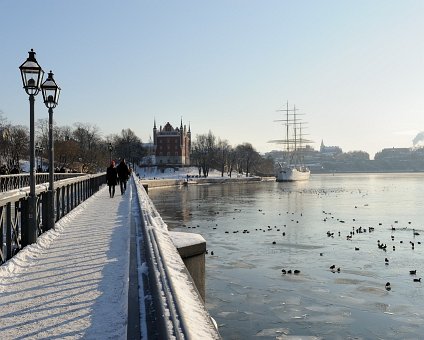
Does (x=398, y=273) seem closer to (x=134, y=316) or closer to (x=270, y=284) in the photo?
(x=270, y=284)

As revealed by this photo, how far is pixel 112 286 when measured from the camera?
6.12 metres

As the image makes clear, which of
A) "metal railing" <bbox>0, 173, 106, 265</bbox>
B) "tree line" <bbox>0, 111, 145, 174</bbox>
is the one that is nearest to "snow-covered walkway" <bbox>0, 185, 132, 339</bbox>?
"metal railing" <bbox>0, 173, 106, 265</bbox>

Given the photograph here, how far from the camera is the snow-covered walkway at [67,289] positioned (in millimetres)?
4660

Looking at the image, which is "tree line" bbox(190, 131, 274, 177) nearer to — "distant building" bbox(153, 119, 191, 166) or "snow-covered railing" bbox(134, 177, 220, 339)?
"distant building" bbox(153, 119, 191, 166)

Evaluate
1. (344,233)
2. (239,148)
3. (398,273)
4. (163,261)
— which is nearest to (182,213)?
(344,233)

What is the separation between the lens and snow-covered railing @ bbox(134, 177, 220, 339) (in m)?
3.71

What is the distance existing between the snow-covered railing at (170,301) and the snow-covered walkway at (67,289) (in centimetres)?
38

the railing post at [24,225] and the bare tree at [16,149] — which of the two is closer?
the railing post at [24,225]

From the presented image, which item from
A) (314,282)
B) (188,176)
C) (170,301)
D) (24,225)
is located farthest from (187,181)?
(170,301)

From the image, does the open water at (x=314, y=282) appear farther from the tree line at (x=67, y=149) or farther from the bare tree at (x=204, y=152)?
the bare tree at (x=204, y=152)

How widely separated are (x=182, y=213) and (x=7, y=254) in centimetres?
2899

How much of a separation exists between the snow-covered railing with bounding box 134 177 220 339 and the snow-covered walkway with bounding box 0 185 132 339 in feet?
1.26

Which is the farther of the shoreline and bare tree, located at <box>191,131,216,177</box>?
bare tree, located at <box>191,131,216,177</box>

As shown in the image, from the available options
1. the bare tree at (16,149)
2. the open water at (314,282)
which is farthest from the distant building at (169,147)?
the open water at (314,282)
